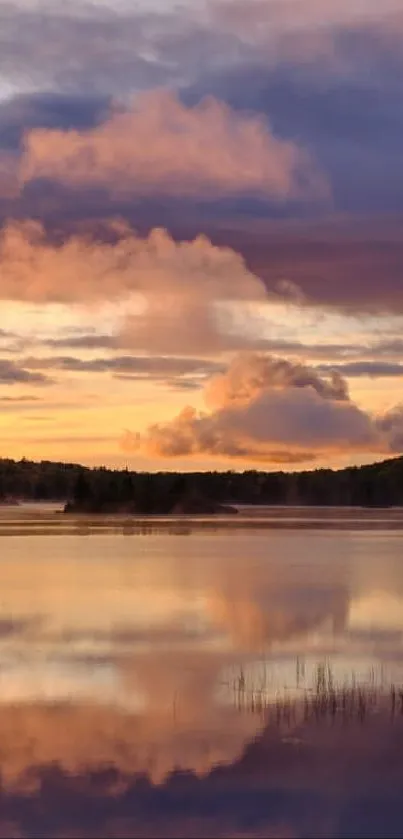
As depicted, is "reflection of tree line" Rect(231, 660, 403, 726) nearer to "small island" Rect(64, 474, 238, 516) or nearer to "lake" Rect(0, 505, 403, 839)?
"lake" Rect(0, 505, 403, 839)

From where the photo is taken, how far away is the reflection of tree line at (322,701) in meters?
21.6

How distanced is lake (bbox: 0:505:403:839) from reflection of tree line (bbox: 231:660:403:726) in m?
0.05

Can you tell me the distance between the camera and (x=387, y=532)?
11275 cm

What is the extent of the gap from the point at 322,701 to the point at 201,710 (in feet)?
6.89

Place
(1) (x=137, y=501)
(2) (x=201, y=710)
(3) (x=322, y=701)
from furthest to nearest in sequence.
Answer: (1) (x=137, y=501) < (3) (x=322, y=701) < (2) (x=201, y=710)

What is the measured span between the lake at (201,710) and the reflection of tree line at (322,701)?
0.05 m

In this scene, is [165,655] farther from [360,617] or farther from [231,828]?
[231,828]

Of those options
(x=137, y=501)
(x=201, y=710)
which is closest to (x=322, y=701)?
(x=201, y=710)

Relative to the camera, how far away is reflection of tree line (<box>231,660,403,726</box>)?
851 inches

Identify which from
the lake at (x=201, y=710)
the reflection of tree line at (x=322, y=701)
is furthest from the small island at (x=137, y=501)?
the reflection of tree line at (x=322, y=701)

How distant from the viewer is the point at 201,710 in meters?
22.5

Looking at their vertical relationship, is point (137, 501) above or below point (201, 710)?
above

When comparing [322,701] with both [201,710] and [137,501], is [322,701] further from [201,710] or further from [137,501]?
[137,501]

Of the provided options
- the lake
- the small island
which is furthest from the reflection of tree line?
the small island
